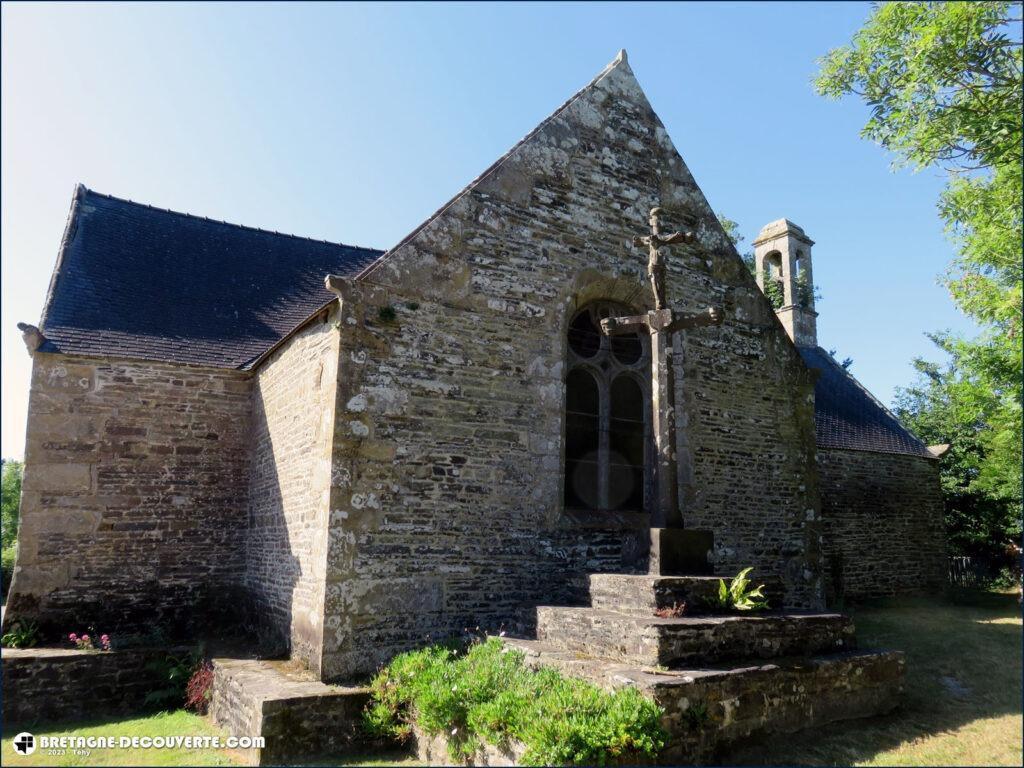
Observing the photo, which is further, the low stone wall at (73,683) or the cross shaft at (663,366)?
the low stone wall at (73,683)

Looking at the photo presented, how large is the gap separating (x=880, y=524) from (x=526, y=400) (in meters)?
10.4

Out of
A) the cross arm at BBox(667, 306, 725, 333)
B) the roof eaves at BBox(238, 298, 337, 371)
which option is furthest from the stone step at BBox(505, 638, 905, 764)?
the roof eaves at BBox(238, 298, 337, 371)

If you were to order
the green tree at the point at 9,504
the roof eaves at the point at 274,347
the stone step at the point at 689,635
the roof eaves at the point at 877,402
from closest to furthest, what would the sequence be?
the stone step at the point at 689,635 < the roof eaves at the point at 274,347 < the roof eaves at the point at 877,402 < the green tree at the point at 9,504

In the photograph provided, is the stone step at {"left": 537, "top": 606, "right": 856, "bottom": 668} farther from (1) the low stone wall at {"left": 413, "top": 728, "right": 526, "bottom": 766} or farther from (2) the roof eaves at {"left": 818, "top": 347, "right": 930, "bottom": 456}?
(2) the roof eaves at {"left": 818, "top": 347, "right": 930, "bottom": 456}

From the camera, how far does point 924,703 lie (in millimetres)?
6938

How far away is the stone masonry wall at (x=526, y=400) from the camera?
7703mm

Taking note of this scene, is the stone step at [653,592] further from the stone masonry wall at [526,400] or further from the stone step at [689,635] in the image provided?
the stone masonry wall at [526,400]

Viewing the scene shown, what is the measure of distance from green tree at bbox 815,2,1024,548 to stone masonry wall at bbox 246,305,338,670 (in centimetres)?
606

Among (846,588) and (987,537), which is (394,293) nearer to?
(846,588)

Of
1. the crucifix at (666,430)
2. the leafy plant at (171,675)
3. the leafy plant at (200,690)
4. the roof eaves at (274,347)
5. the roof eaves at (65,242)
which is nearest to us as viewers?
the crucifix at (666,430)

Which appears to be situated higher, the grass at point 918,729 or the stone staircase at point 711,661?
the stone staircase at point 711,661

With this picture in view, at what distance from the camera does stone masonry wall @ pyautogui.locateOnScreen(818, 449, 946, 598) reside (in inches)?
577

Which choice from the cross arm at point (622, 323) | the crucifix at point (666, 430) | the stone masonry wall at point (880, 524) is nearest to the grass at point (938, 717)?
the crucifix at point (666, 430)

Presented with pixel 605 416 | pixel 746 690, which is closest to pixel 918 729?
pixel 746 690
